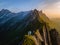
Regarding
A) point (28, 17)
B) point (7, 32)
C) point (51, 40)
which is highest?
point (28, 17)

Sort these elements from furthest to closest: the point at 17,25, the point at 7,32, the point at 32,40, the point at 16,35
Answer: the point at 17,25, the point at 7,32, the point at 16,35, the point at 32,40

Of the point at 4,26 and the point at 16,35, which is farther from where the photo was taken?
the point at 4,26

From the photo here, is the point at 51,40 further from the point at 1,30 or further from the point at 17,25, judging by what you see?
the point at 1,30

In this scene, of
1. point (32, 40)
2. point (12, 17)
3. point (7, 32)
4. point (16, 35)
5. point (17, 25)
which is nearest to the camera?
point (32, 40)

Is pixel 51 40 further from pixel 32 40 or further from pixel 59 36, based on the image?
pixel 32 40

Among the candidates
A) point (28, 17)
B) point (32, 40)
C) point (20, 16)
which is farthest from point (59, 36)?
point (32, 40)

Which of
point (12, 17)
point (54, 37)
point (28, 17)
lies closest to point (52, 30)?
point (54, 37)

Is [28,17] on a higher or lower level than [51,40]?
higher
